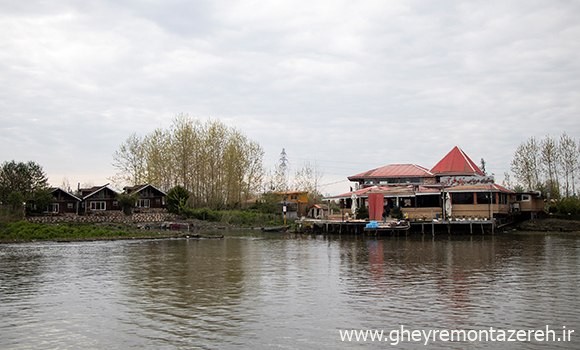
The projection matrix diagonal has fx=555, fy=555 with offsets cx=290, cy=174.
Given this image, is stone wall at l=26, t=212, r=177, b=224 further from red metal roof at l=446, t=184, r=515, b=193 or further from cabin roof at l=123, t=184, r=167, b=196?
red metal roof at l=446, t=184, r=515, b=193

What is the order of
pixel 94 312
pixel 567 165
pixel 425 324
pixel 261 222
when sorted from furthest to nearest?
1. pixel 261 222
2. pixel 567 165
3. pixel 94 312
4. pixel 425 324

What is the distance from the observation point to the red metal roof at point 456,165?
180 ft

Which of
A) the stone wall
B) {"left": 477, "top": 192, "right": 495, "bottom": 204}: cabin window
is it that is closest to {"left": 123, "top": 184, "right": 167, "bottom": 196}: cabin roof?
the stone wall

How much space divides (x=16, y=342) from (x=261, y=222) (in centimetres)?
5591

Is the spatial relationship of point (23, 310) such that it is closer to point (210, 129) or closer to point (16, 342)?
point (16, 342)

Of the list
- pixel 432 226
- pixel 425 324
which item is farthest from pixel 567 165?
pixel 425 324

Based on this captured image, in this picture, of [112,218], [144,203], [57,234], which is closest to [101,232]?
[57,234]

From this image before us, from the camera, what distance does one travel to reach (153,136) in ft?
248

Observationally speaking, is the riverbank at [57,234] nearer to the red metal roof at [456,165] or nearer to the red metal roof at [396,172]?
the red metal roof at [396,172]

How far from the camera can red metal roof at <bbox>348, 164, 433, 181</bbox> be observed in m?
57.8

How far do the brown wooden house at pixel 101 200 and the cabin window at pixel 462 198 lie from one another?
3886cm

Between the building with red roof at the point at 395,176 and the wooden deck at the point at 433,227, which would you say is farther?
the building with red roof at the point at 395,176

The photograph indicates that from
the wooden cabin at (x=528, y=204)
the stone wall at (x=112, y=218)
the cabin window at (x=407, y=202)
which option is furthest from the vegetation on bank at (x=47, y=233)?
the wooden cabin at (x=528, y=204)

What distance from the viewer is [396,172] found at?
59.2 metres
